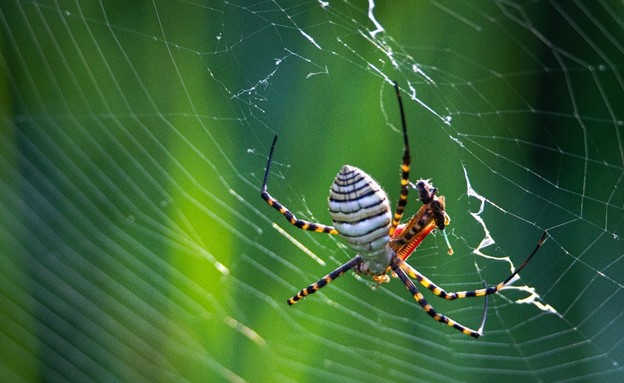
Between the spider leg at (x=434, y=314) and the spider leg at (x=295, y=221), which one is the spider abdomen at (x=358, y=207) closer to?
the spider leg at (x=295, y=221)

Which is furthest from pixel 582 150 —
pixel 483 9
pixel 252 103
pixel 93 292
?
pixel 93 292

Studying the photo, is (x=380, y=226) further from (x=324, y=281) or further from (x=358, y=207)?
(x=324, y=281)

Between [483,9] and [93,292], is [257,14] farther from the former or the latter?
[93,292]

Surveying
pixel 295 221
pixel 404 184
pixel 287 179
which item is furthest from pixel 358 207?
pixel 287 179

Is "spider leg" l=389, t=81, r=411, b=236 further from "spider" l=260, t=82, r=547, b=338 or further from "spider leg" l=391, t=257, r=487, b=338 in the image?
"spider leg" l=391, t=257, r=487, b=338

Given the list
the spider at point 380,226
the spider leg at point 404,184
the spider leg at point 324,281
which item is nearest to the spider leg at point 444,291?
the spider at point 380,226

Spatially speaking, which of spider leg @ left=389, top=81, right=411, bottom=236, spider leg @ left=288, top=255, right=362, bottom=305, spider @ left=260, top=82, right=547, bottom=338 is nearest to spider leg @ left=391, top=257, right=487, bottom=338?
spider @ left=260, top=82, right=547, bottom=338

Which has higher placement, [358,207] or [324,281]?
[358,207]
